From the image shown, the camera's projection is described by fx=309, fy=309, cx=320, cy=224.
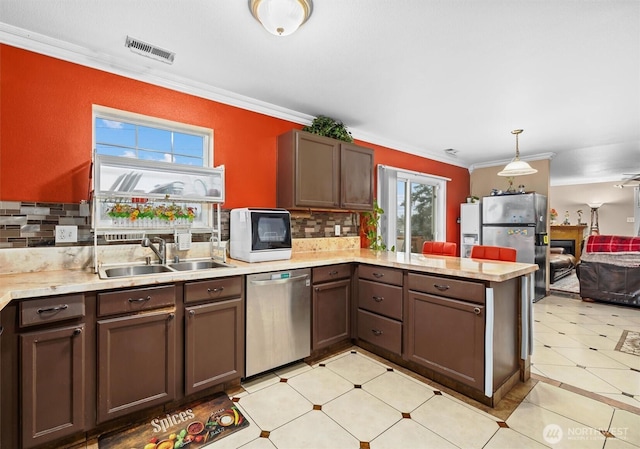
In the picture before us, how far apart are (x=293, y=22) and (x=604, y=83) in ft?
9.21

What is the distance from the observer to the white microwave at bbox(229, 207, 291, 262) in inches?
101

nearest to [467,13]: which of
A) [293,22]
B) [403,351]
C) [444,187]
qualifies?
[293,22]

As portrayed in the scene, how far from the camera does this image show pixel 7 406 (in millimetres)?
1517

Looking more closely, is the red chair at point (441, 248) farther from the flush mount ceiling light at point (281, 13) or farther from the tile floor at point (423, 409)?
the flush mount ceiling light at point (281, 13)

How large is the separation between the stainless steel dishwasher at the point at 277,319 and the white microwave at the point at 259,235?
235 mm

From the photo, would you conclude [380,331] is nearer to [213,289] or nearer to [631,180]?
[213,289]

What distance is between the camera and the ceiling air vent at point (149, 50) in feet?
7.02

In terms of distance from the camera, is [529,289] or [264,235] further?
[264,235]

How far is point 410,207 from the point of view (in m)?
5.03

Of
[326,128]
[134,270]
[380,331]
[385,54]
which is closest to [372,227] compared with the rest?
[326,128]

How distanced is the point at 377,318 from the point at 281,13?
239cm

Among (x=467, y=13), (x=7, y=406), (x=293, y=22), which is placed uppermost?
(x=467, y=13)

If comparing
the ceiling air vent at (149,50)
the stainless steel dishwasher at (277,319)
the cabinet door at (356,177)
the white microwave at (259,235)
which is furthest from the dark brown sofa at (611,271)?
the ceiling air vent at (149,50)

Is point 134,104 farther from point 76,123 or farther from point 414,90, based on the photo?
point 414,90
